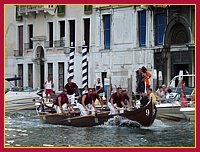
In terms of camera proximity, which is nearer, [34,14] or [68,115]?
[68,115]

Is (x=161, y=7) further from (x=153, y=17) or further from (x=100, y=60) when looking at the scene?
(x=100, y=60)

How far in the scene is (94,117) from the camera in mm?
19906

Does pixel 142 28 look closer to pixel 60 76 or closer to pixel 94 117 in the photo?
pixel 60 76

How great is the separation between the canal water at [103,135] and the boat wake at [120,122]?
0.03 m

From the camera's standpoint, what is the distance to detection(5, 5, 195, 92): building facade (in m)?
29.6

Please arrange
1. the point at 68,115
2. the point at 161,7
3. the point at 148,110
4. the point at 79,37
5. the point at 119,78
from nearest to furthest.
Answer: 1. the point at 148,110
2. the point at 68,115
3. the point at 161,7
4. the point at 119,78
5. the point at 79,37

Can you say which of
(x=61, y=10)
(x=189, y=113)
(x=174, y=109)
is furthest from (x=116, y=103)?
(x=61, y=10)

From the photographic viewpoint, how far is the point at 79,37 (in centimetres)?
3447

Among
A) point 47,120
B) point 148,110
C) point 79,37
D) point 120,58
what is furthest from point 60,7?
point 148,110

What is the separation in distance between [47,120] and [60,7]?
587 inches

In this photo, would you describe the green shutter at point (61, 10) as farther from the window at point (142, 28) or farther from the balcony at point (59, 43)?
the window at point (142, 28)

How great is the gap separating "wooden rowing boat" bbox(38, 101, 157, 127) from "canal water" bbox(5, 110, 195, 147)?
0.18 metres

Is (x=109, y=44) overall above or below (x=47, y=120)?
above

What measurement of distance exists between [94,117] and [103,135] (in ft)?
6.89
